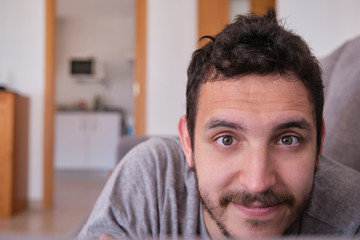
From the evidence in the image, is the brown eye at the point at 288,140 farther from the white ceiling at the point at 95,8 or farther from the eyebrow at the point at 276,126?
the white ceiling at the point at 95,8

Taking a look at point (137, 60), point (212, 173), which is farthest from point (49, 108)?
point (212, 173)

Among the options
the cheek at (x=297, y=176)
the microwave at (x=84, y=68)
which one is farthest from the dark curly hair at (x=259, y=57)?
the microwave at (x=84, y=68)

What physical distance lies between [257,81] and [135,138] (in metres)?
0.64

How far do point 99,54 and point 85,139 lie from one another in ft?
5.66

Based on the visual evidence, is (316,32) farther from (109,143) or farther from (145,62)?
(109,143)

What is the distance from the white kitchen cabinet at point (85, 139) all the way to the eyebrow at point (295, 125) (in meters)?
4.96

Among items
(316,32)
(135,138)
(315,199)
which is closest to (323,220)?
(315,199)

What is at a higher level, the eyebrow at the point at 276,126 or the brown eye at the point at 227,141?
the eyebrow at the point at 276,126

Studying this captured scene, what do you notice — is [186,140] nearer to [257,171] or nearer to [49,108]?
[257,171]

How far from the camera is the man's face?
594mm

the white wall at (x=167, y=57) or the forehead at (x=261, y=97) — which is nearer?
the forehead at (x=261, y=97)

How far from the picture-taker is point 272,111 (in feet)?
2.00

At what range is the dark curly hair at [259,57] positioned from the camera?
645 millimetres

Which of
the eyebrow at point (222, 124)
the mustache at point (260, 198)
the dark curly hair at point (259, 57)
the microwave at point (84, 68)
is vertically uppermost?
the microwave at point (84, 68)
